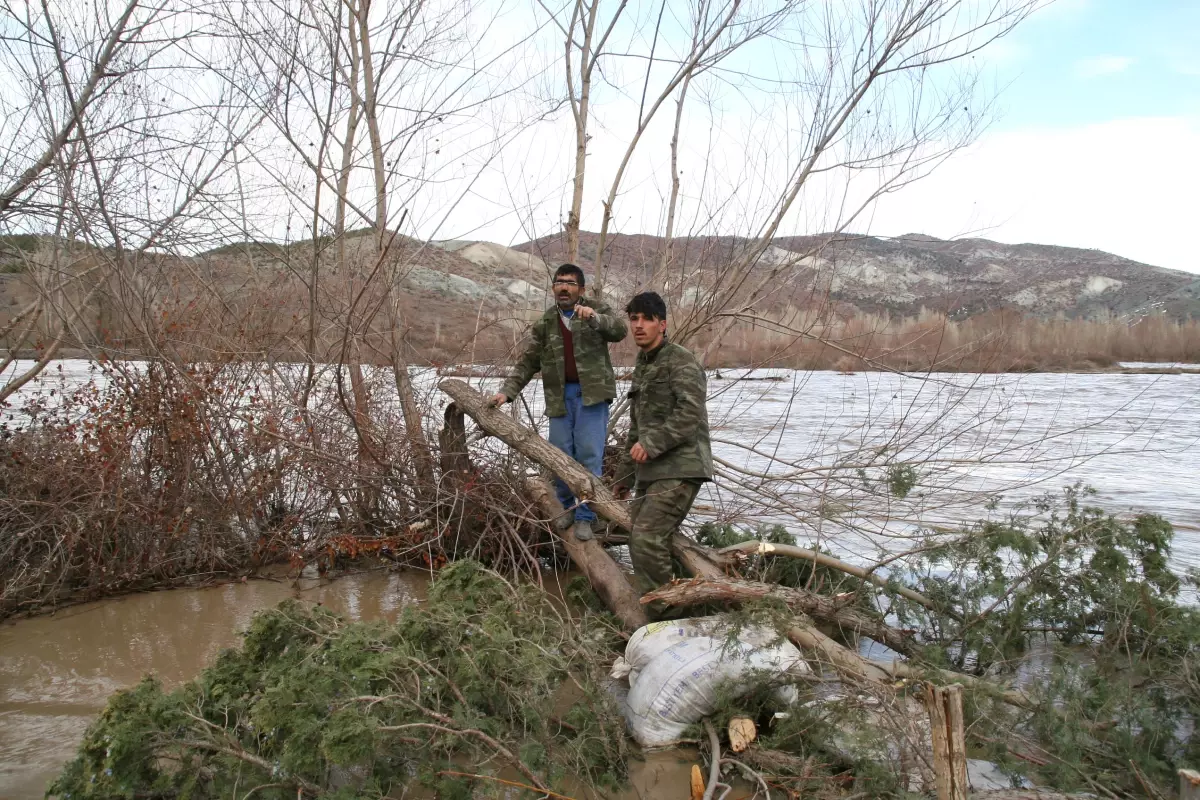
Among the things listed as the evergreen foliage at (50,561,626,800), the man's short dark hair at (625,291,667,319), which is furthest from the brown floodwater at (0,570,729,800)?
the man's short dark hair at (625,291,667,319)

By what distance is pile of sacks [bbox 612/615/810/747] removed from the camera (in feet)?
11.5

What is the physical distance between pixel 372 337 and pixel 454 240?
1.23 metres

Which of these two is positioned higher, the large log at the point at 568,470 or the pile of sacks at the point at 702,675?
the large log at the point at 568,470

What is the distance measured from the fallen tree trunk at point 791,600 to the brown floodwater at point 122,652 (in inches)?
31.2

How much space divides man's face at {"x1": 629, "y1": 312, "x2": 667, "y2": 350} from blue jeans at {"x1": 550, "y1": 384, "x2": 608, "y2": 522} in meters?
1.16

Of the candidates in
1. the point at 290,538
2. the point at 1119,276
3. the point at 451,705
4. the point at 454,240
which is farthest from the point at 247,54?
the point at 1119,276

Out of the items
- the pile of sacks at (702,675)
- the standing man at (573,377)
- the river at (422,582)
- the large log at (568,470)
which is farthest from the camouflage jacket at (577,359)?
the pile of sacks at (702,675)

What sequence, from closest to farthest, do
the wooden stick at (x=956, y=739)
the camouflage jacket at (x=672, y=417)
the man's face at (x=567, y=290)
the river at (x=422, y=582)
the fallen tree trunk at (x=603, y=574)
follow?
the wooden stick at (x=956, y=739), the river at (x=422, y=582), the camouflage jacket at (x=672, y=417), the fallen tree trunk at (x=603, y=574), the man's face at (x=567, y=290)

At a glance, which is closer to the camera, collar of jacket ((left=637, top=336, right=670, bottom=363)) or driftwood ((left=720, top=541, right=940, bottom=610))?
collar of jacket ((left=637, top=336, right=670, bottom=363))

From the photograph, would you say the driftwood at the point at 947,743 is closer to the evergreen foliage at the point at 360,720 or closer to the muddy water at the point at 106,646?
the evergreen foliage at the point at 360,720

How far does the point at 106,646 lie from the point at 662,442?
3333mm

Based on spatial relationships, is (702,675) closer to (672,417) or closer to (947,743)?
(947,743)

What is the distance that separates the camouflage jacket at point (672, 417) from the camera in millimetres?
4348

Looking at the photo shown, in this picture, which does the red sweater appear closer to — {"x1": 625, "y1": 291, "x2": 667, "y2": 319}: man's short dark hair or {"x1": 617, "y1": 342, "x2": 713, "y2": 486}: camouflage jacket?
{"x1": 617, "y1": 342, "x2": 713, "y2": 486}: camouflage jacket
